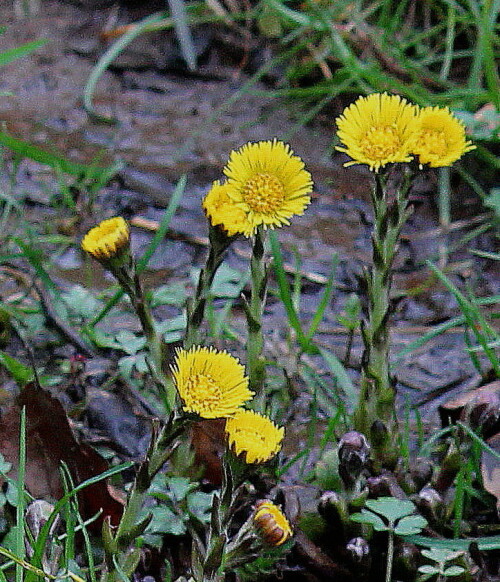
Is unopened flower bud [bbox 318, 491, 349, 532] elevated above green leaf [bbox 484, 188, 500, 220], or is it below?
below

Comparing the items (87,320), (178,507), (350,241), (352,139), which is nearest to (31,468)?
(178,507)

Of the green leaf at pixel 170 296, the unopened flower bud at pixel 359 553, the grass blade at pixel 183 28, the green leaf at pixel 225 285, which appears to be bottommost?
the unopened flower bud at pixel 359 553

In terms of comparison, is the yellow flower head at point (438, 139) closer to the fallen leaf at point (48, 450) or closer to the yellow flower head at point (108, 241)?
the yellow flower head at point (108, 241)

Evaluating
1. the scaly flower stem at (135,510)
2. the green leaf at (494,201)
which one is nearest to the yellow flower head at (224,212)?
the scaly flower stem at (135,510)

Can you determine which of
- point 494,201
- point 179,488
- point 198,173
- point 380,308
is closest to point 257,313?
point 380,308

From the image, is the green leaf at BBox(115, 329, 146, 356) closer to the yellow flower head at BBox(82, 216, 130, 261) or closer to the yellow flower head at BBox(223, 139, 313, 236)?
the yellow flower head at BBox(82, 216, 130, 261)

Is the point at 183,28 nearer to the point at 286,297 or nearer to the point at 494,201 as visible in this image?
the point at 494,201

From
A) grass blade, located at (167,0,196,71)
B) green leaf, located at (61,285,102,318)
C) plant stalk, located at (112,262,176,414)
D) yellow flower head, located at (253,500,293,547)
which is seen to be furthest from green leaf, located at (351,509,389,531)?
grass blade, located at (167,0,196,71)
